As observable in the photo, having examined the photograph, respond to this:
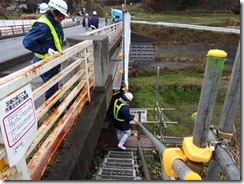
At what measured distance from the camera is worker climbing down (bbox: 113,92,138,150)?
591cm

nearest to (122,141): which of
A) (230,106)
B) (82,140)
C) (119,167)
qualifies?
(119,167)

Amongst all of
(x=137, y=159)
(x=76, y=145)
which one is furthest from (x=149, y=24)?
(x=76, y=145)

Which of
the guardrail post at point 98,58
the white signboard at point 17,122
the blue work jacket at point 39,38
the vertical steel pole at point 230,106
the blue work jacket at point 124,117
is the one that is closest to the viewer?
the vertical steel pole at point 230,106

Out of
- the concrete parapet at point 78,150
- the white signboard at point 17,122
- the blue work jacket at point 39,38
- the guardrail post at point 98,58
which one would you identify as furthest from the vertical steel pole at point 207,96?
the guardrail post at point 98,58

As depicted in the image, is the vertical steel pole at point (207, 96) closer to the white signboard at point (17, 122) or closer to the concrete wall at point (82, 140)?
the white signboard at point (17, 122)

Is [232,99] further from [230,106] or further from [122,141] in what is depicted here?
[122,141]

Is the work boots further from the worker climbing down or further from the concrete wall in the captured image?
the concrete wall

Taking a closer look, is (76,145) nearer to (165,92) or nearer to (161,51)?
(165,92)

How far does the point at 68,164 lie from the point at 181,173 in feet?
5.39

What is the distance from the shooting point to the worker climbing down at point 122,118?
5906 millimetres

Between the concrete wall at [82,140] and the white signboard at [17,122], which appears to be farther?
the concrete wall at [82,140]

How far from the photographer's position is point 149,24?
36.8 m

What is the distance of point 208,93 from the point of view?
54.4 inches

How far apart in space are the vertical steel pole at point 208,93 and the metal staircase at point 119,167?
3.16 meters
